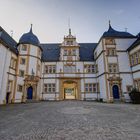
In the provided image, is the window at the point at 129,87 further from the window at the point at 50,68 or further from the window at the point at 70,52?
the window at the point at 50,68

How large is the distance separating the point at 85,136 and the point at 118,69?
1783 centimetres

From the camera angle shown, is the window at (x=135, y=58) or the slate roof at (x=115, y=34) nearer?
the window at (x=135, y=58)

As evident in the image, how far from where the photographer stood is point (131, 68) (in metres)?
20.7

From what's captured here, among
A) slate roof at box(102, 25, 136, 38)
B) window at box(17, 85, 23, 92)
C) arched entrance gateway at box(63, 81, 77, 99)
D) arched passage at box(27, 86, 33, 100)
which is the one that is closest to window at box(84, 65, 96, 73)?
arched entrance gateway at box(63, 81, 77, 99)

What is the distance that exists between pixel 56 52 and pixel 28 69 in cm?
847

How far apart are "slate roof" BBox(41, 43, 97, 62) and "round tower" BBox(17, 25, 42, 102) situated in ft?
11.8

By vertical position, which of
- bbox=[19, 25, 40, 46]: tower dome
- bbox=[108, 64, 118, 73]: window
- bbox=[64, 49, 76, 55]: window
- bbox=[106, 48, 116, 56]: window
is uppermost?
bbox=[19, 25, 40, 46]: tower dome

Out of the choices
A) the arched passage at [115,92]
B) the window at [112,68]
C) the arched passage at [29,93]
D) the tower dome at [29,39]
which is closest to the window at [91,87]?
the arched passage at [115,92]

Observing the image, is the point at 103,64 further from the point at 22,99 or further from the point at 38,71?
the point at 22,99

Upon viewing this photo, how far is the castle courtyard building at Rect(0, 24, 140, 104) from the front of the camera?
64.4 ft

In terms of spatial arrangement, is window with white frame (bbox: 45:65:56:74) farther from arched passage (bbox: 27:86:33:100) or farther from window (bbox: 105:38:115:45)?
window (bbox: 105:38:115:45)

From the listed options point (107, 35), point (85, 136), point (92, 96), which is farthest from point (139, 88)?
point (85, 136)

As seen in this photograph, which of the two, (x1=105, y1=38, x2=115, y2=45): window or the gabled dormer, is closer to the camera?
(x1=105, y1=38, x2=115, y2=45): window

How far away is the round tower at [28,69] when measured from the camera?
21984mm
